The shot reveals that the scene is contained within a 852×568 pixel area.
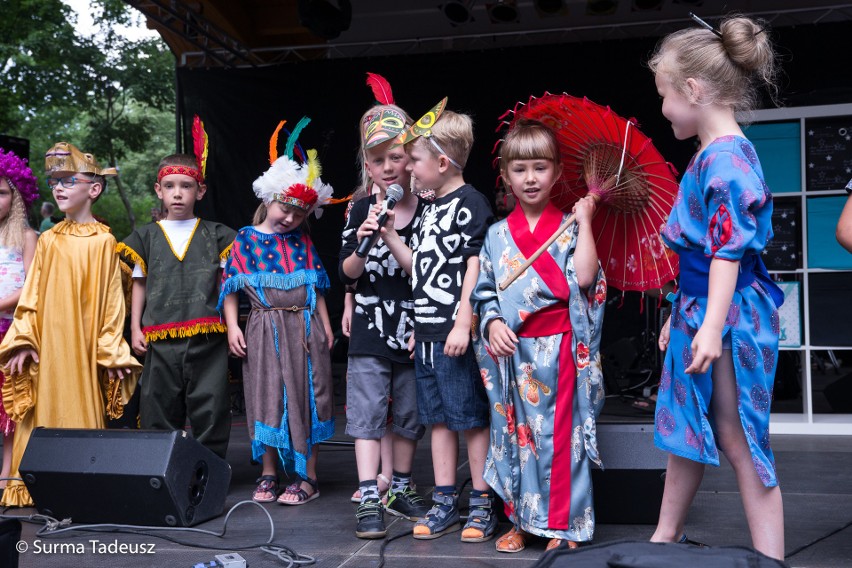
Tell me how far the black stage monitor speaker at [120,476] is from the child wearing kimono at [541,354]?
43.5 inches

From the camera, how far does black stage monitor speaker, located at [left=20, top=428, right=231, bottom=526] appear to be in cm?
297

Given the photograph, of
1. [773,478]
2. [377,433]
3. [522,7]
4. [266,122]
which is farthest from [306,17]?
[773,478]

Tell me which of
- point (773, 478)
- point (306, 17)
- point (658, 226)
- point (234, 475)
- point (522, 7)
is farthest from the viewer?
point (522, 7)

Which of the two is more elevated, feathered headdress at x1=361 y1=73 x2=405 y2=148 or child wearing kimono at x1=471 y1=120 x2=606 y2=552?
feathered headdress at x1=361 y1=73 x2=405 y2=148

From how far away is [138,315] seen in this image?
374 centimetres

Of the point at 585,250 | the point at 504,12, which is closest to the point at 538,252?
the point at 585,250

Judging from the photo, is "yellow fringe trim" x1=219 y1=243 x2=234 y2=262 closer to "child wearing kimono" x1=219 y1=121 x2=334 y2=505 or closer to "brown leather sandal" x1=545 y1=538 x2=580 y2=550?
"child wearing kimono" x1=219 y1=121 x2=334 y2=505

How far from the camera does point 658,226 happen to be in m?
2.62

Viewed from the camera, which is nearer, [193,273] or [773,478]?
[773,478]

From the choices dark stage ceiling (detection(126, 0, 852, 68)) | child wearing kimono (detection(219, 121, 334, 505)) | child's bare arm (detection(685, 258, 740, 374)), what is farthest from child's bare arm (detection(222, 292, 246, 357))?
dark stage ceiling (detection(126, 0, 852, 68))

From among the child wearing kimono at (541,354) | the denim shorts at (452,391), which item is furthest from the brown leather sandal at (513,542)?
the denim shorts at (452,391)

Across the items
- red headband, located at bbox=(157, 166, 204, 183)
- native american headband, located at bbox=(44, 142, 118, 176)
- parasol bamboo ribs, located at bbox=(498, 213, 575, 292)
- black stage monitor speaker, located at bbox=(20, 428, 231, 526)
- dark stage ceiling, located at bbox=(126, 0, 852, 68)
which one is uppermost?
dark stage ceiling, located at bbox=(126, 0, 852, 68)

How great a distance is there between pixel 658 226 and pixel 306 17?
193 inches

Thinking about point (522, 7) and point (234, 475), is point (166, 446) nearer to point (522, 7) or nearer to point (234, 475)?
point (234, 475)
